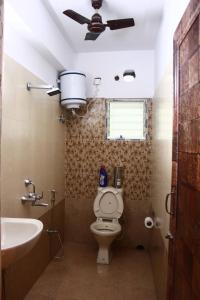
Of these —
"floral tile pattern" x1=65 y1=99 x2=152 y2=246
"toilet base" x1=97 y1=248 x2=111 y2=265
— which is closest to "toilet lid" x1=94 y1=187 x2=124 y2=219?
"floral tile pattern" x1=65 y1=99 x2=152 y2=246

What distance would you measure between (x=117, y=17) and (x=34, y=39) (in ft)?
2.95

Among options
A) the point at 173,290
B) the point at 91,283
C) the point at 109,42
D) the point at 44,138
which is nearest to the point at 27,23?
the point at 44,138

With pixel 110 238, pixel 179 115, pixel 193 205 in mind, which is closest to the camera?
pixel 193 205

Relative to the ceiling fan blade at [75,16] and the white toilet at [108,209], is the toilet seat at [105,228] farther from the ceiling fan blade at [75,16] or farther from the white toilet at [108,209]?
the ceiling fan blade at [75,16]

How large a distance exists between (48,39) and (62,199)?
199 centimetres

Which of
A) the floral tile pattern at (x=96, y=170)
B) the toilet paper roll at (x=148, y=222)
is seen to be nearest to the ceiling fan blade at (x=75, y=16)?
the floral tile pattern at (x=96, y=170)

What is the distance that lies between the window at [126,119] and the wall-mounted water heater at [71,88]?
509 millimetres

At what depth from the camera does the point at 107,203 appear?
3207 mm

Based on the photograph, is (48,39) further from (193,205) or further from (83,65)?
(193,205)

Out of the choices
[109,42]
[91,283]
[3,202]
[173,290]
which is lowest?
Answer: [91,283]

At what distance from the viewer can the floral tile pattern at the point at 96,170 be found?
3.34 metres

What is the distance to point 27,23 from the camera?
199 centimetres

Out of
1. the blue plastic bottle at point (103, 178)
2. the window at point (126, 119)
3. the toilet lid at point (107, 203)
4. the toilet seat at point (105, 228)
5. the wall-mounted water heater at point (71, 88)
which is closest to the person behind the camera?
the toilet seat at point (105, 228)

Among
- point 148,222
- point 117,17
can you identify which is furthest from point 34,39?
point 148,222
